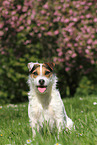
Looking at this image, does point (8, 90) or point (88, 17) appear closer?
point (88, 17)

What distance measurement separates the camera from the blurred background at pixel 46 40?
27.7 ft

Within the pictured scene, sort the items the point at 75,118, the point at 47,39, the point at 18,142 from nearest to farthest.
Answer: the point at 18,142, the point at 75,118, the point at 47,39

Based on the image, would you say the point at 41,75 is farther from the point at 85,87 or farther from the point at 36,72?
the point at 85,87

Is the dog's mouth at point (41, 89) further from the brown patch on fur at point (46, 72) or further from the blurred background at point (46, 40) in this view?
the blurred background at point (46, 40)

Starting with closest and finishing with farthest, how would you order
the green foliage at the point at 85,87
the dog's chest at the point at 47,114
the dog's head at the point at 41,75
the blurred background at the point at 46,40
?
the dog's head at the point at 41,75 < the dog's chest at the point at 47,114 < the blurred background at the point at 46,40 < the green foliage at the point at 85,87

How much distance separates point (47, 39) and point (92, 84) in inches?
140

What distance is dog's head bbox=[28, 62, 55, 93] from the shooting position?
3.47 metres

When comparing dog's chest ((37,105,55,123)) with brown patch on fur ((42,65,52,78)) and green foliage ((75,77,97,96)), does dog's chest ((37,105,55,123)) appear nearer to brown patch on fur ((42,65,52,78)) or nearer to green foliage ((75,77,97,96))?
brown patch on fur ((42,65,52,78))

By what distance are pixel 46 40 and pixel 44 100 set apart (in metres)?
5.95

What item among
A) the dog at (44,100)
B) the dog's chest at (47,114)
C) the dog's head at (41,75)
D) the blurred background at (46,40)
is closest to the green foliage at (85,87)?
the blurred background at (46,40)

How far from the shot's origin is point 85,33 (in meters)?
8.51

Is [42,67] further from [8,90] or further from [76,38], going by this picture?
[8,90]

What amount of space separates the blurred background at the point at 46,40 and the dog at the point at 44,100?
16.0 ft

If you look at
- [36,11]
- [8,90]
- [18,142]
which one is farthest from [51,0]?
[18,142]
